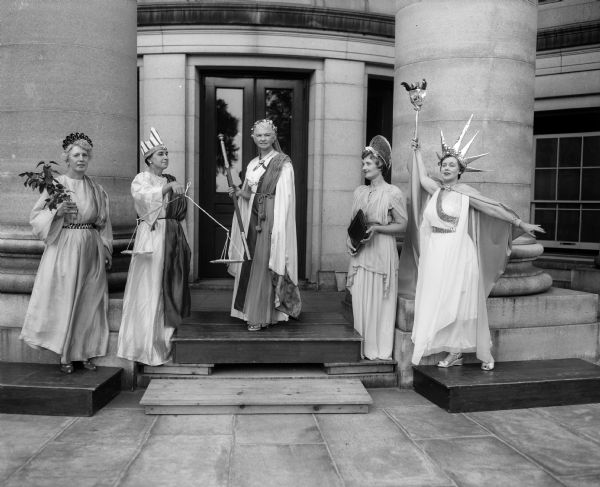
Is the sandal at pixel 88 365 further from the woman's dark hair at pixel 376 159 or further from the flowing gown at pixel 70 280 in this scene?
the woman's dark hair at pixel 376 159

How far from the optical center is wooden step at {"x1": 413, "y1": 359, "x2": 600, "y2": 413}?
5625 mm

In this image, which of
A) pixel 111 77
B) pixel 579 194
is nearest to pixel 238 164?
pixel 111 77

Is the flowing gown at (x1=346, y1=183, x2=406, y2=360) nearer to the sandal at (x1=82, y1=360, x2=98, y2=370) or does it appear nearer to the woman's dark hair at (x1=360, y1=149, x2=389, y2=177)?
the woman's dark hair at (x1=360, y1=149, x2=389, y2=177)

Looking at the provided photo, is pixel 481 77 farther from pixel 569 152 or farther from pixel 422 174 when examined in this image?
pixel 569 152

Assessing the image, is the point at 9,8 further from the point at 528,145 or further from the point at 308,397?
the point at 528,145

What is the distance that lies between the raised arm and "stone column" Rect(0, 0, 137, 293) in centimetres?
304

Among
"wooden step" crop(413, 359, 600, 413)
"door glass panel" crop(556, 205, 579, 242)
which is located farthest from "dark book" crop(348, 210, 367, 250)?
"door glass panel" crop(556, 205, 579, 242)

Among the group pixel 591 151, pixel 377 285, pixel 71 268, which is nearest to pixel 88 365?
pixel 71 268

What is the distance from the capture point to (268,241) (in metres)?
6.28

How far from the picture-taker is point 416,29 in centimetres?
687

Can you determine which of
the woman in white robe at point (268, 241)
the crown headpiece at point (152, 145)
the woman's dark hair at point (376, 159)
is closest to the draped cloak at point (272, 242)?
the woman in white robe at point (268, 241)

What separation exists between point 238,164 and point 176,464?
21.5ft

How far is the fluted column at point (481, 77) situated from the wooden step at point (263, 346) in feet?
6.21

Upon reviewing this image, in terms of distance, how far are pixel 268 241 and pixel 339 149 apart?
4178 mm
